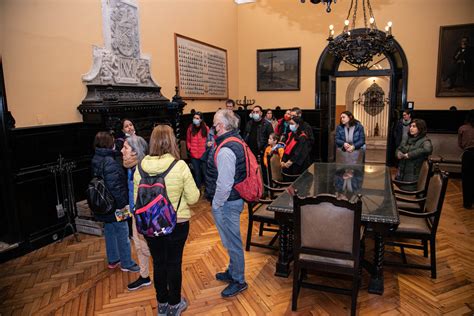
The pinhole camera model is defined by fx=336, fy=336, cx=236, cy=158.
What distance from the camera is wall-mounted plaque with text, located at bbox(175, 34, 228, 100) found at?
6435mm

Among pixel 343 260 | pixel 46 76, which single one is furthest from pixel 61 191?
pixel 343 260

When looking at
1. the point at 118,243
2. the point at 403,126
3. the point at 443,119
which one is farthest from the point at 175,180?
the point at 443,119

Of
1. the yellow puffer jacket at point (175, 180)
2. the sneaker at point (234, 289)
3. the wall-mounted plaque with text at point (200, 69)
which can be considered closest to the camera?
the yellow puffer jacket at point (175, 180)

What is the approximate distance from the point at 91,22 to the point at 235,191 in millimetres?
3342

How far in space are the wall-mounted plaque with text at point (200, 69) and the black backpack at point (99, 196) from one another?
3787mm

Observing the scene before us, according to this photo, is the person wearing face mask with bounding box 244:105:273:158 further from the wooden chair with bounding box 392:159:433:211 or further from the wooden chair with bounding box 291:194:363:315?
the wooden chair with bounding box 291:194:363:315

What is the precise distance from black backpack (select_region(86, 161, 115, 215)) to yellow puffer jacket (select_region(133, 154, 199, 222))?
67 cm

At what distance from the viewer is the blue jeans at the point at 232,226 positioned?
8.78 ft

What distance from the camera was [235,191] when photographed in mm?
2629

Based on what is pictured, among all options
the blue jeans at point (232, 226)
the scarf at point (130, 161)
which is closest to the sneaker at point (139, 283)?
the blue jeans at point (232, 226)

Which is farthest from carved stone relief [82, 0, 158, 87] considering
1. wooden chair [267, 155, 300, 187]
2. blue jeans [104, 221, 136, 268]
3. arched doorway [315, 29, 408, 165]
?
arched doorway [315, 29, 408, 165]

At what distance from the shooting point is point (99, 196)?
2.87 metres

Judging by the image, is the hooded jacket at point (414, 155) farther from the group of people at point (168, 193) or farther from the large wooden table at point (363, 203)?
the group of people at point (168, 193)

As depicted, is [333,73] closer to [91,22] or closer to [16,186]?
[91,22]
